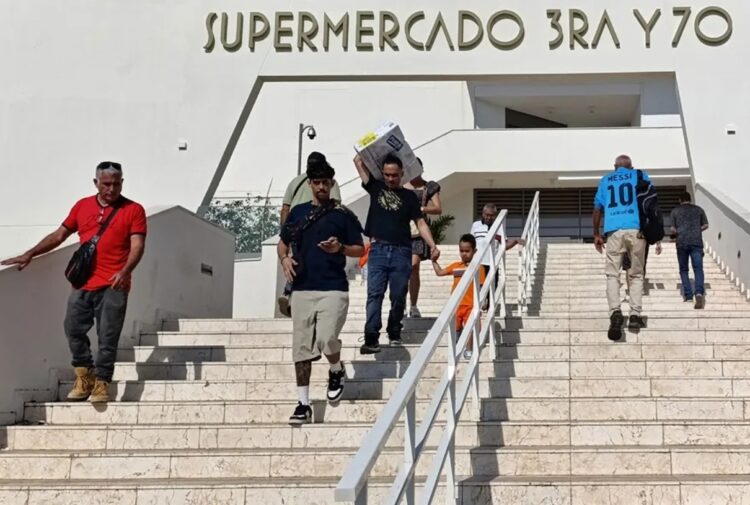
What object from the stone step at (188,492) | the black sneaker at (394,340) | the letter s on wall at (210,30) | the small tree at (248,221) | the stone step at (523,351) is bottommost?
the stone step at (188,492)

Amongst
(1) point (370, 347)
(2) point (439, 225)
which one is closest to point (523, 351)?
(1) point (370, 347)

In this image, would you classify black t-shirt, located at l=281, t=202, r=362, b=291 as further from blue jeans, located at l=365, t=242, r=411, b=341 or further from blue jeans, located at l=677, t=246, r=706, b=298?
blue jeans, located at l=677, t=246, r=706, b=298

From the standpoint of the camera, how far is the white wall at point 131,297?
228 inches

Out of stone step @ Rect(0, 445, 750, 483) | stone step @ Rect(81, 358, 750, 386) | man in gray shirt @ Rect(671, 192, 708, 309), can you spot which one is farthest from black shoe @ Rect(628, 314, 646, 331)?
man in gray shirt @ Rect(671, 192, 708, 309)

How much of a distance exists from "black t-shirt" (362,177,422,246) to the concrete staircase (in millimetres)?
825

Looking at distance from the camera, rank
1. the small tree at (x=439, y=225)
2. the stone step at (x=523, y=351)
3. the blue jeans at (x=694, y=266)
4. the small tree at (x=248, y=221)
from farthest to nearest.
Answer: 1. the small tree at (x=439, y=225)
2. the small tree at (x=248, y=221)
3. the blue jeans at (x=694, y=266)
4. the stone step at (x=523, y=351)

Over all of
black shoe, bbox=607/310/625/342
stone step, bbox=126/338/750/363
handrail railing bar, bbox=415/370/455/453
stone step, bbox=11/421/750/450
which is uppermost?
black shoe, bbox=607/310/625/342

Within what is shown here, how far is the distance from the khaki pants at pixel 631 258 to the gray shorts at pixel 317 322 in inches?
99.3

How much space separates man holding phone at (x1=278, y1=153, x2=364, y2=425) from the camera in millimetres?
5242

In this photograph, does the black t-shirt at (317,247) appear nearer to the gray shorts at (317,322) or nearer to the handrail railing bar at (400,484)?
the gray shorts at (317,322)

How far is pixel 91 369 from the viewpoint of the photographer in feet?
19.0

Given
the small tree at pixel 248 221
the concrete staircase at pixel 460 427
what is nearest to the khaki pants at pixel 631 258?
the concrete staircase at pixel 460 427

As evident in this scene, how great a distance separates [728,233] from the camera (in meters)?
11.1

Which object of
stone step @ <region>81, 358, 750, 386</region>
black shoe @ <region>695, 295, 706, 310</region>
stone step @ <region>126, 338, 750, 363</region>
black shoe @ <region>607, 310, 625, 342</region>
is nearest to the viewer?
stone step @ <region>81, 358, 750, 386</region>
